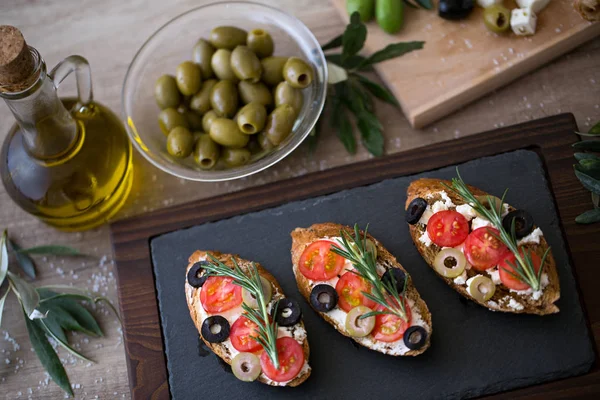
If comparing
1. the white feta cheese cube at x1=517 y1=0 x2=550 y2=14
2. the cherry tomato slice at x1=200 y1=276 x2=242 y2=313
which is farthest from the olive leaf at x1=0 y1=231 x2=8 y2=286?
the white feta cheese cube at x1=517 y1=0 x2=550 y2=14

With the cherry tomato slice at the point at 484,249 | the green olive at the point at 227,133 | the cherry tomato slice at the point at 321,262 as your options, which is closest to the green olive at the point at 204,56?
the green olive at the point at 227,133

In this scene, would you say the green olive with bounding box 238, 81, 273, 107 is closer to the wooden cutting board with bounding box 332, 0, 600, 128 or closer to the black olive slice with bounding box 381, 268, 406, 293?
the wooden cutting board with bounding box 332, 0, 600, 128

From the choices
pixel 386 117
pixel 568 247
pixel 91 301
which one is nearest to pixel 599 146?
pixel 568 247

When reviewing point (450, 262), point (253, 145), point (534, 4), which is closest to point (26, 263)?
point (253, 145)

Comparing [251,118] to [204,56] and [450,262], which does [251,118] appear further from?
[450,262]

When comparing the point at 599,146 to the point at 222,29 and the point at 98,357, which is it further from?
the point at 98,357
